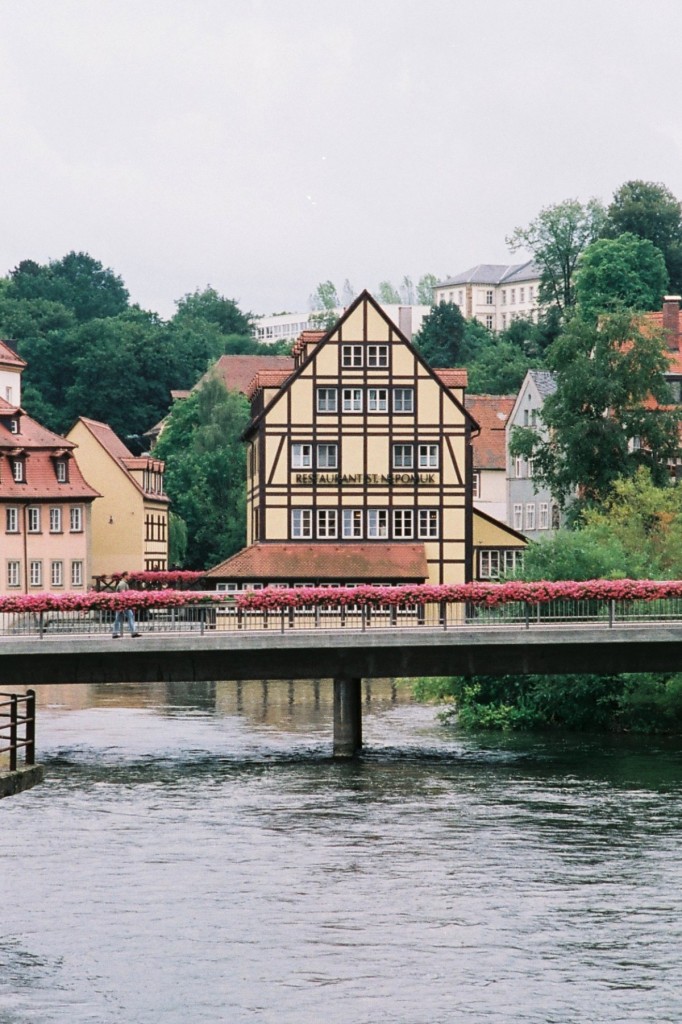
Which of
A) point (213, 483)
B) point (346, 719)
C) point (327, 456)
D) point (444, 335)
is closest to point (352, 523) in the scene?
point (327, 456)

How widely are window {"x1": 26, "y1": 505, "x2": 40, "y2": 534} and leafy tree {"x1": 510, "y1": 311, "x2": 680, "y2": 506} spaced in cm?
2388

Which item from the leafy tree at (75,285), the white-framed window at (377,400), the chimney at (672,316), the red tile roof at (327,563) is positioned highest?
the leafy tree at (75,285)

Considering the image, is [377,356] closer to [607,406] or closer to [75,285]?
[607,406]

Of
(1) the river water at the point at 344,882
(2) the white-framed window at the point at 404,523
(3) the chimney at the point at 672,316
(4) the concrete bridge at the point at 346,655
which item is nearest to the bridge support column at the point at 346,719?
(4) the concrete bridge at the point at 346,655

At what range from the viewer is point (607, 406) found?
8944cm

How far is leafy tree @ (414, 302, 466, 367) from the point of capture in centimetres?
16938

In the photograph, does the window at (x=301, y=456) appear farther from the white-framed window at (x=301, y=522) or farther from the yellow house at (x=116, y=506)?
the yellow house at (x=116, y=506)

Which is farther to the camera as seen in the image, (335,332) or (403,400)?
(403,400)

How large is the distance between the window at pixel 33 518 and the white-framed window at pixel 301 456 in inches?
666

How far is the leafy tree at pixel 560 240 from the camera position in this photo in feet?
511

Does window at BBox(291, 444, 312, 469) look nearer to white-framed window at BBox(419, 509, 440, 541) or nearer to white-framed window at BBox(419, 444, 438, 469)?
white-framed window at BBox(419, 444, 438, 469)

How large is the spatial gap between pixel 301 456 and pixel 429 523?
5.86m

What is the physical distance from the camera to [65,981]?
29.8 metres

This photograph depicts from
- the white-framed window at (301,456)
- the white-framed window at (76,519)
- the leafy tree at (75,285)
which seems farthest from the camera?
the leafy tree at (75,285)
